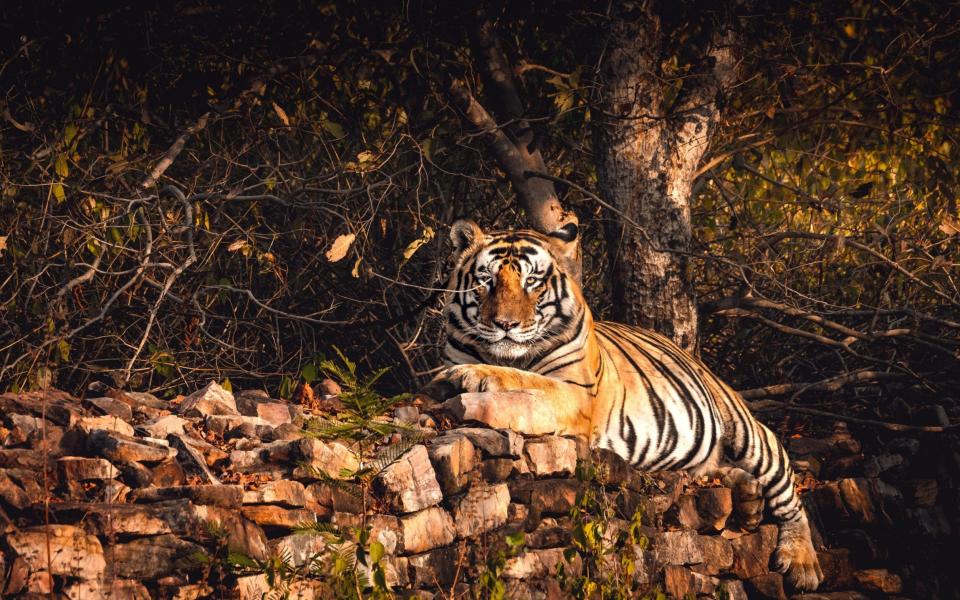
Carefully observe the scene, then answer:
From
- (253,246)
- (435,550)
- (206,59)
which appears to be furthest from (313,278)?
(435,550)

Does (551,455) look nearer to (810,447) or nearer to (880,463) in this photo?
(810,447)

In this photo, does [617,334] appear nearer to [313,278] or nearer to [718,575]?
[718,575]

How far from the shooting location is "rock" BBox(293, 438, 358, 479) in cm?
446

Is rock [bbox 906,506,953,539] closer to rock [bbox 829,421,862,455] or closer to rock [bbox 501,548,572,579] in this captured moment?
rock [bbox 829,421,862,455]

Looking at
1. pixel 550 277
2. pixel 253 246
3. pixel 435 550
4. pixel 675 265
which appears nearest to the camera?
pixel 435 550

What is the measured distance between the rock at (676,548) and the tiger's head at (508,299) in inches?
46.8

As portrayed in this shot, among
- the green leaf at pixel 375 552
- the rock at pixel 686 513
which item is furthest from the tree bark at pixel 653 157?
the green leaf at pixel 375 552

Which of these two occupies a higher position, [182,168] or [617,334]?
[182,168]

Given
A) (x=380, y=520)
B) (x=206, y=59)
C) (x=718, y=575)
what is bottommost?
(x=718, y=575)

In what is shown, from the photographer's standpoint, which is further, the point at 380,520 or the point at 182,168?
the point at 182,168

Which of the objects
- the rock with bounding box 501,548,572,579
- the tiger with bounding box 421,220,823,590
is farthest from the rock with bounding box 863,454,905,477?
the rock with bounding box 501,548,572,579

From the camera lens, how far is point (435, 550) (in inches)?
191

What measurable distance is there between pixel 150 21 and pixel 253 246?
4.84 feet

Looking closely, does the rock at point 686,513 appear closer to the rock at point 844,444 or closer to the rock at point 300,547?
the rock at point 844,444
